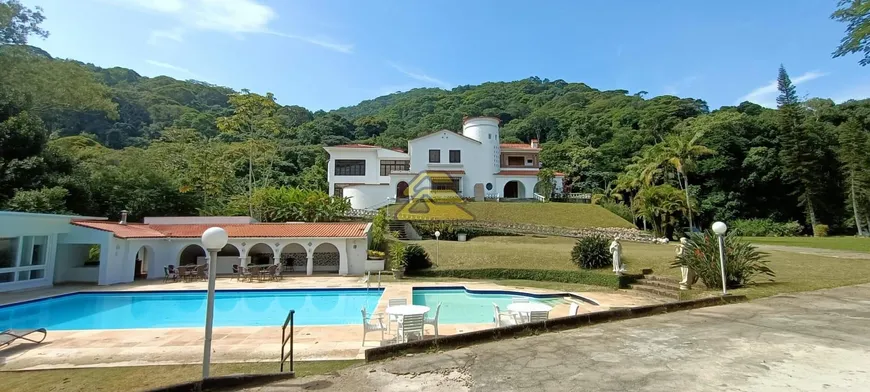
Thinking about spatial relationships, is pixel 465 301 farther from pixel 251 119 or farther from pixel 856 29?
pixel 251 119

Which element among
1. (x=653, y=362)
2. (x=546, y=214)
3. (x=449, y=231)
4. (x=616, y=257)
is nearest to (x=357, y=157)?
(x=449, y=231)

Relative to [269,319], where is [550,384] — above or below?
above

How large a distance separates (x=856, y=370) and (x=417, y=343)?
547 cm

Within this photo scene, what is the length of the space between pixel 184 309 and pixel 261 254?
27.4ft

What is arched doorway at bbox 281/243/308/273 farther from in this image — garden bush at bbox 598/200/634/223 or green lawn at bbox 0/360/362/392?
garden bush at bbox 598/200/634/223

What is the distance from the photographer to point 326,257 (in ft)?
71.3

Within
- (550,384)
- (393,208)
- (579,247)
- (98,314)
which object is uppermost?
(393,208)

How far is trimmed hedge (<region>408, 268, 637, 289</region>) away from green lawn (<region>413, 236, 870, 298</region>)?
449mm

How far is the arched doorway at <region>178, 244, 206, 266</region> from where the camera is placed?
21516mm

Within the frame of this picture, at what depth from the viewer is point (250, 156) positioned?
3034cm

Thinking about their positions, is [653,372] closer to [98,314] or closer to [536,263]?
[536,263]

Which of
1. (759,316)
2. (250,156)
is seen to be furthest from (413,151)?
(759,316)

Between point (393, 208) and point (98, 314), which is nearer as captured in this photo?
point (98, 314)

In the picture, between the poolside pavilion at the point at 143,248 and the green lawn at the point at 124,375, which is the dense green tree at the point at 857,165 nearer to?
the poolside pavilion at the point at 143,248
